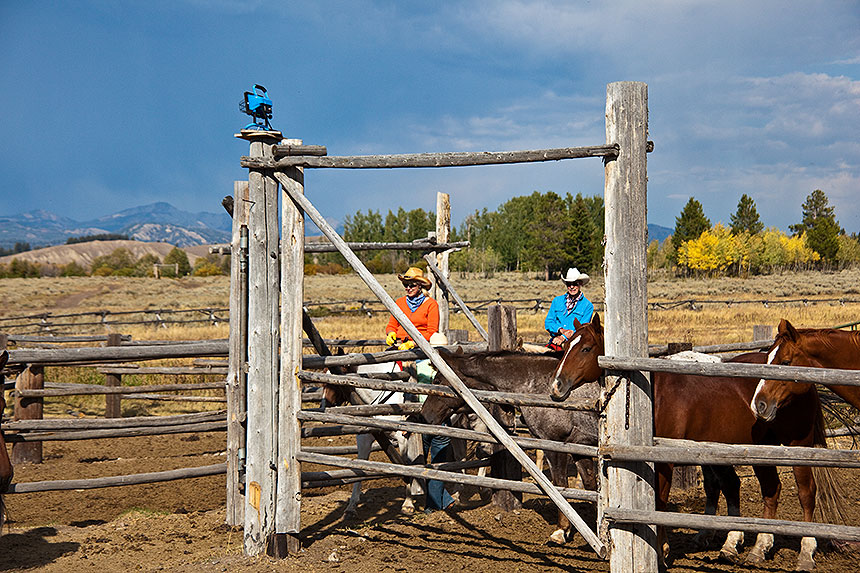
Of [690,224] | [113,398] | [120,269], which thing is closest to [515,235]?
[690,224]

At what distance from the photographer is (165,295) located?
50.6 meters

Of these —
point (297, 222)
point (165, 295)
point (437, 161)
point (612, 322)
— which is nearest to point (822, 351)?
point (612, 322)

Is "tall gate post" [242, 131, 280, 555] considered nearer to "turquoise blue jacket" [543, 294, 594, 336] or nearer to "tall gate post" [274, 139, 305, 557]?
"tall gate post" [274, 139, 305, 557]

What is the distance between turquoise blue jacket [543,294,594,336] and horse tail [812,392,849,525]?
246cm

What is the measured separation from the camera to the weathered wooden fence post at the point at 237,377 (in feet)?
20.3

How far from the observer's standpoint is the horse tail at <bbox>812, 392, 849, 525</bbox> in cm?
534

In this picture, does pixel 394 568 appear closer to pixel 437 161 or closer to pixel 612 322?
pixel 612 322

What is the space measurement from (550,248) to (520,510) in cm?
6509

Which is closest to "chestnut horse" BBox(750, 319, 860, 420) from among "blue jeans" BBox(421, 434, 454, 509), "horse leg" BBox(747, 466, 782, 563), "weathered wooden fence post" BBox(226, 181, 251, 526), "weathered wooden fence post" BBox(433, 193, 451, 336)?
"horse leg" BBox(747, 466, 782, 563)

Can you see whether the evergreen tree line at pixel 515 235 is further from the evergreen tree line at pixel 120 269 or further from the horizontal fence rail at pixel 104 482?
the horizontal fence rail at pixel 104 482

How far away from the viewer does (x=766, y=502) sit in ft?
18.2

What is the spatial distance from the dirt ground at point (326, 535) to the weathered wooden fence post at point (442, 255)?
211 cm

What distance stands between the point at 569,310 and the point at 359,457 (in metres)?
2.77

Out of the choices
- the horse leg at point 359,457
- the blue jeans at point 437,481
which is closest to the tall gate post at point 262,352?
the horse leg at point 359,457
